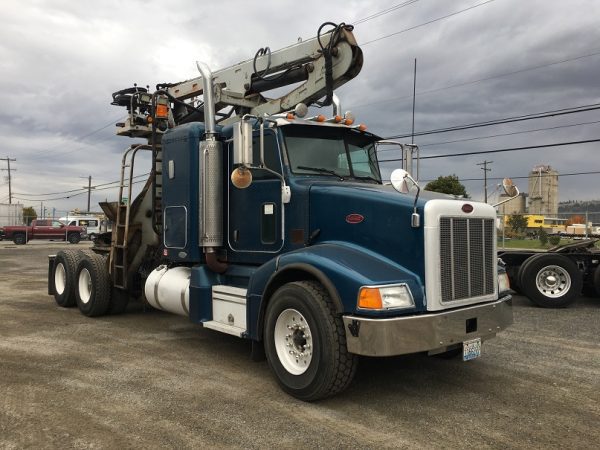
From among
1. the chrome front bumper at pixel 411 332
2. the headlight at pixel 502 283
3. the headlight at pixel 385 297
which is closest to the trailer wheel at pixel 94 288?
the chrome front bumper at pixel 411 332

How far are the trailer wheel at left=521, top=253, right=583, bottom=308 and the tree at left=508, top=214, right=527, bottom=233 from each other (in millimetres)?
20219

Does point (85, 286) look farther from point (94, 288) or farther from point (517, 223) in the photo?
point (517, 223)

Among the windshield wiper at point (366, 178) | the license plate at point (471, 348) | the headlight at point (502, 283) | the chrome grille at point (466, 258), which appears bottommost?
the license plate at point (471, 348)

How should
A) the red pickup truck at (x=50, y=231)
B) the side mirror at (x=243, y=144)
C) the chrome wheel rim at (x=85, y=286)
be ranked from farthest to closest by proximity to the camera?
the red pickup truck at (x=50, y=231)
the chrome wheel rim at (x=85, y=286)
the side mirror at (x=243, y=144)

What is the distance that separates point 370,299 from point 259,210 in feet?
6.92

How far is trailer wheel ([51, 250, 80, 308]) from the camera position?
923 cm

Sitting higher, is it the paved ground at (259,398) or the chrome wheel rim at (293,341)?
the chrome wheel rim at (293,341)

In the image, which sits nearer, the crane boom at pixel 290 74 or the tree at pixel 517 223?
the crane boom at pixel 290 74

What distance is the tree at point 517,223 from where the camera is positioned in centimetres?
2935

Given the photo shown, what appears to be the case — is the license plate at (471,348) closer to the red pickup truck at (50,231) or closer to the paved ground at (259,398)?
the paved ground at (259,398)

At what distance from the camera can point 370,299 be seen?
409 centimetres

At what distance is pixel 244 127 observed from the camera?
4949 millimetres

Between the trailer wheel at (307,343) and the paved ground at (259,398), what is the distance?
7.6 inches

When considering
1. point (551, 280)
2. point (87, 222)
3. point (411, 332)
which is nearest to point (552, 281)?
point (551, 280)
